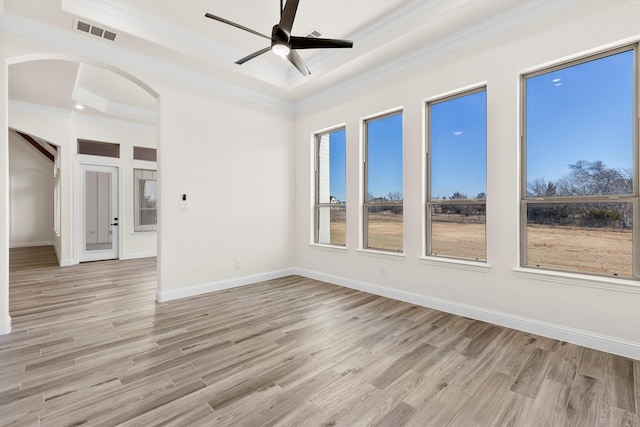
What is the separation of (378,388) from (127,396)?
1.71m

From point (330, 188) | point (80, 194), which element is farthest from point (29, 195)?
point (330, 188)

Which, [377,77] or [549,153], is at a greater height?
[377,77]

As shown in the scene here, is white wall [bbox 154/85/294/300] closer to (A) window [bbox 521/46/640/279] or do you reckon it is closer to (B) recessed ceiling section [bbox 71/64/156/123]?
(B) recessed ceiling section [bbox 71/64/156/123]

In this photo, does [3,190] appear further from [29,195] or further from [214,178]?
[29,195]

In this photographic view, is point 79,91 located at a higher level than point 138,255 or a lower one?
higher

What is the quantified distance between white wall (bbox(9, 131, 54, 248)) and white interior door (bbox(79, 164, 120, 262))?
4.25 m

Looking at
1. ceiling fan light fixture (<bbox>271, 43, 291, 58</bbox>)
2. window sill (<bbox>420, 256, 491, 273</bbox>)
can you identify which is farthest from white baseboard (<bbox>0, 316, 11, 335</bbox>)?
window sill (<bbox>420, 256, 491, 273</bbox>)

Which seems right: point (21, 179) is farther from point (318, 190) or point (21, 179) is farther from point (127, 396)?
point (127, 396)

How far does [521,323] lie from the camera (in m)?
Answer: 3.05

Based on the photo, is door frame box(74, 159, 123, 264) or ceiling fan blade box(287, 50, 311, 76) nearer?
ceiling fan blade box(287, 50, 311, 76)

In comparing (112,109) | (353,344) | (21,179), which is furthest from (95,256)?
(353,344)

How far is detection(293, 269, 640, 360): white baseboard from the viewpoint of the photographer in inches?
100

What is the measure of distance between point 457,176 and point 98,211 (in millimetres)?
8086

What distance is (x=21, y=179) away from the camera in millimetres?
9328
